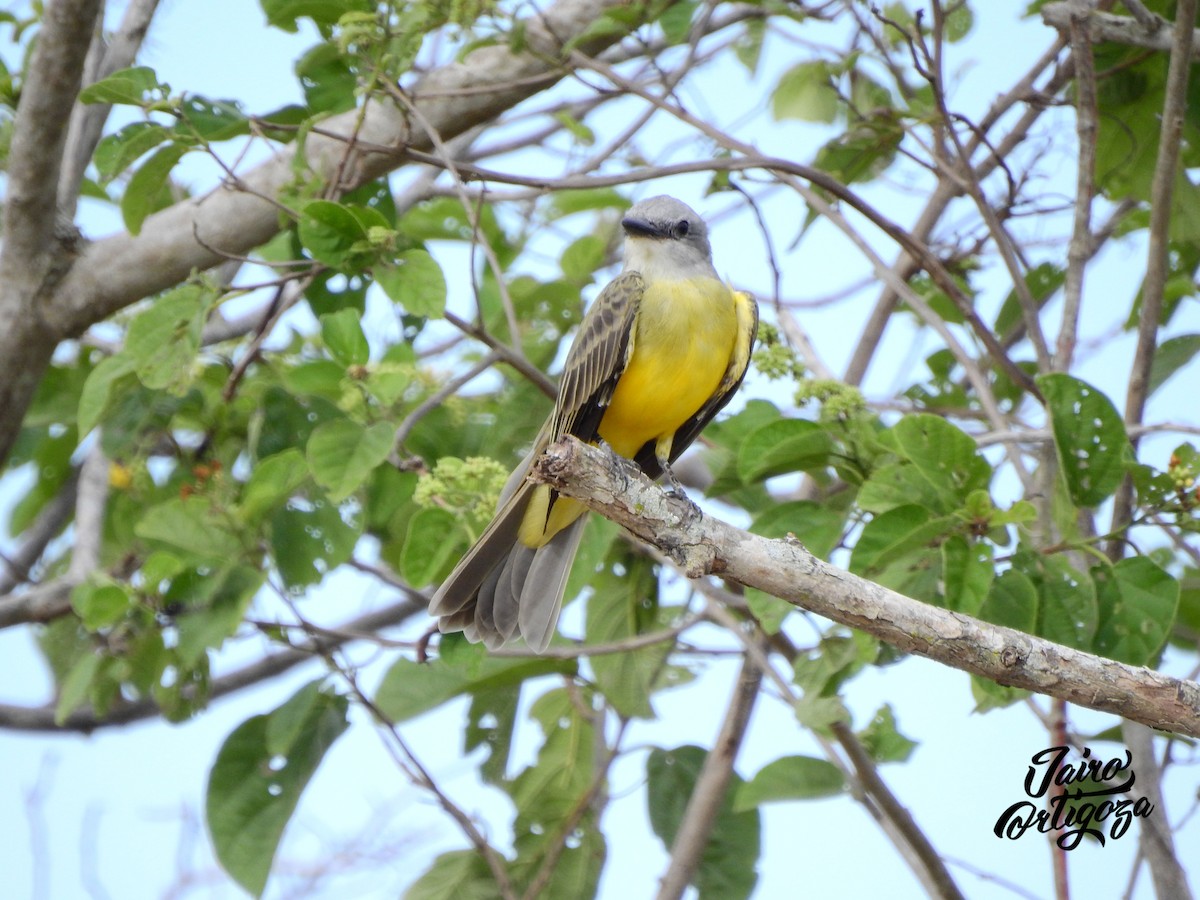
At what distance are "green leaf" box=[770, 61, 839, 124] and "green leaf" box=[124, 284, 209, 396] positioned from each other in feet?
10.00

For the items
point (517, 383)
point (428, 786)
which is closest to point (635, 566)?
point (517, 383)

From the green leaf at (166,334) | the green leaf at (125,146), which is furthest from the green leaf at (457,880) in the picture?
the green leaf at (125,146)

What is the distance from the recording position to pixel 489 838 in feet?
16.3

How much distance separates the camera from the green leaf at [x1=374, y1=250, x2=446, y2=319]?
4066 mm

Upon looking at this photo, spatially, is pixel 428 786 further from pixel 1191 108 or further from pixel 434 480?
pixel 1191 108

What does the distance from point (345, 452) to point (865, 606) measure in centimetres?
184

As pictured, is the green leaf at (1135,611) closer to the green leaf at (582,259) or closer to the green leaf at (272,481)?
the green leaf at (272,481)

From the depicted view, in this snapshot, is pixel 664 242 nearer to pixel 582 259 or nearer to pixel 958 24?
pixel 582 259

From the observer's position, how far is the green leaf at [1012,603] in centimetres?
352

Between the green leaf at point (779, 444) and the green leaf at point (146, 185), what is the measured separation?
214 centimetres

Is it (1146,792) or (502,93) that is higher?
(502,93)

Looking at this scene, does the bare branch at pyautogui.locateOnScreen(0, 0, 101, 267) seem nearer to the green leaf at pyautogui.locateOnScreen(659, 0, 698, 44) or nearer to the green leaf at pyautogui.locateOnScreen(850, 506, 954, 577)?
the green leaf at pyautogui.locateOnScreen(659, 0, 698, 44)

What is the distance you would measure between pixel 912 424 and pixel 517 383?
7.25 feet

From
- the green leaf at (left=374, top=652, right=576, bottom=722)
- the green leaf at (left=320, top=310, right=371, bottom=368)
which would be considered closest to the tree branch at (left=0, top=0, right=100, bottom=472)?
the green leaf at (left=320, top=310, right=371, bottom=368)
